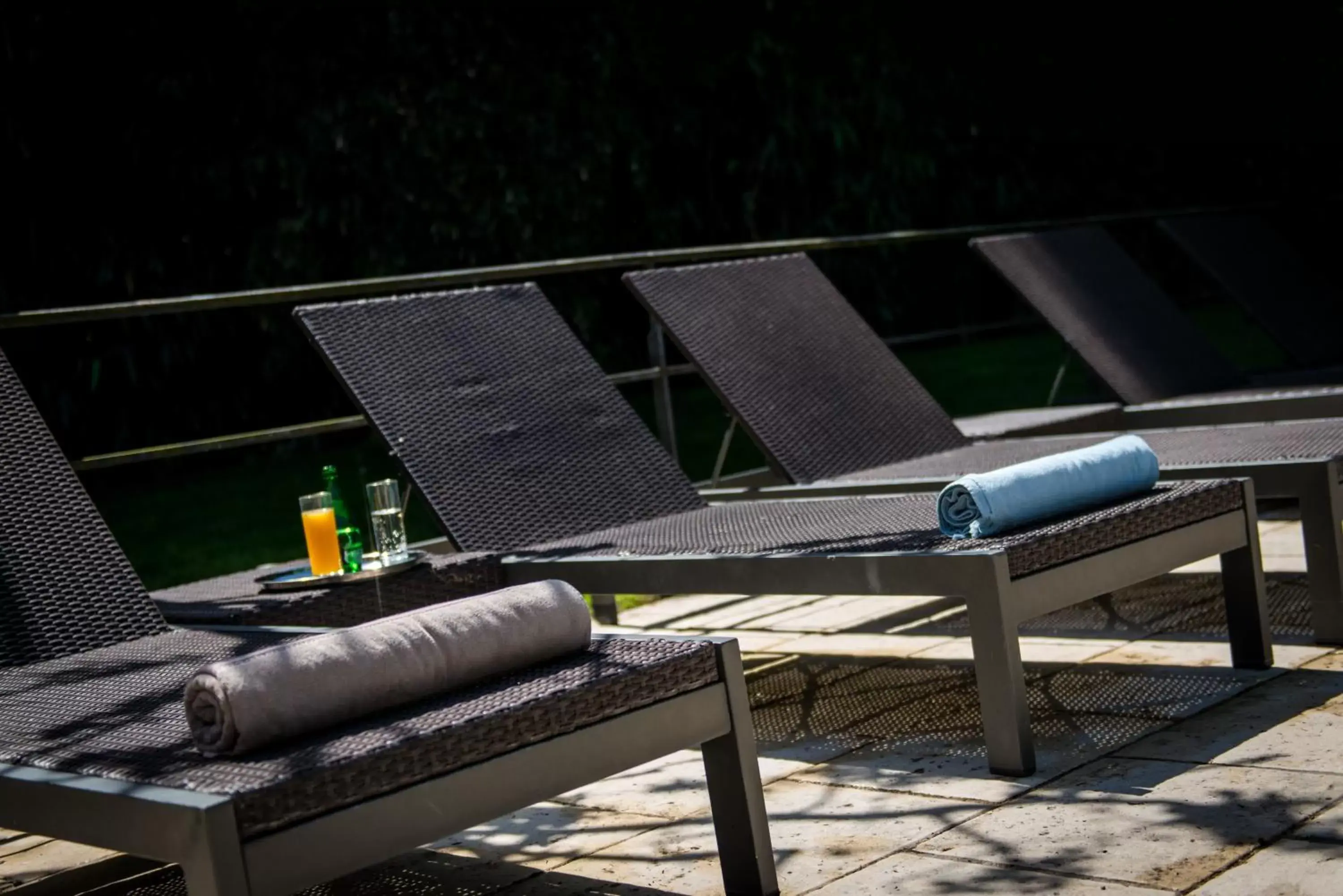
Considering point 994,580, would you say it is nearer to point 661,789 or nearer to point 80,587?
point 661,789

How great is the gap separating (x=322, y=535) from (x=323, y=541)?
0.01m

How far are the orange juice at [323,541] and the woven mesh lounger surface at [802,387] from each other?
4.52 ft

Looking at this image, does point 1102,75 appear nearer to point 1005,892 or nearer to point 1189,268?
point 1189,268

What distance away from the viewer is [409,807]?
1919 millimetres

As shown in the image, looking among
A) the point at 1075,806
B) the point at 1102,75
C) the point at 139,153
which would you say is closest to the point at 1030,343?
the point at 1102,75

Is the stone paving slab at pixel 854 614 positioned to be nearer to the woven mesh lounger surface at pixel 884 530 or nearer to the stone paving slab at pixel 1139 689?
the woven mesh lounger surface at pixel 884 530

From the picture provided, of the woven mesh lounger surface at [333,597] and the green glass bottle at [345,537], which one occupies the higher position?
the green glass bottle at [345,537]

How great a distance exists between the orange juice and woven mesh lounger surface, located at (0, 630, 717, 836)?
651 millimetres

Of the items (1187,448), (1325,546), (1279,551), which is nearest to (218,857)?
(1325,546)

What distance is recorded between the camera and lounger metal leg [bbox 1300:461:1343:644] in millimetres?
3336

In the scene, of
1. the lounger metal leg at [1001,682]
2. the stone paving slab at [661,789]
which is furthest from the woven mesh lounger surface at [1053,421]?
the lounger metal leg at [1001,682]

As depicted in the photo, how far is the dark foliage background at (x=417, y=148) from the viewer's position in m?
9.95

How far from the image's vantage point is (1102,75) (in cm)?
1216

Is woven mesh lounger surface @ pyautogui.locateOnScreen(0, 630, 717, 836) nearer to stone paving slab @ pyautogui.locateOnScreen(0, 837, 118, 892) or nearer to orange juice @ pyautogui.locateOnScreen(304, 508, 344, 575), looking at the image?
stone paving slab @ pyautogui.locateOnScreen(0, 837, 118, 892)
